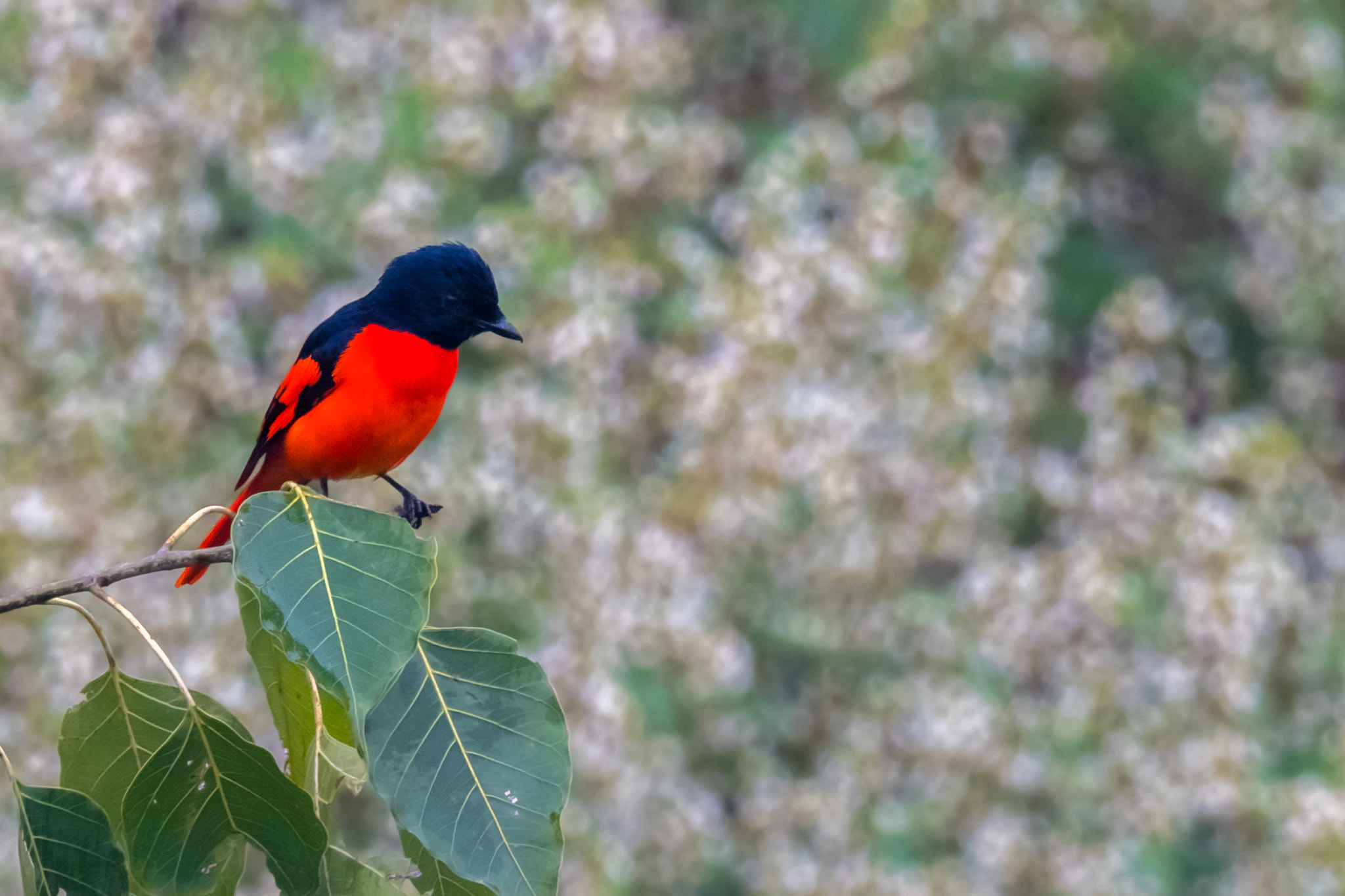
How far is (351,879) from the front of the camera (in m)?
1.20

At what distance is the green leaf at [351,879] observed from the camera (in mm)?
1188

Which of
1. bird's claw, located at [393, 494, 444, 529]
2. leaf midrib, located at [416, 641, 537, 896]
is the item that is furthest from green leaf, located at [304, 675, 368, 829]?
bird's claw, located at [393, 494, 444, 529]

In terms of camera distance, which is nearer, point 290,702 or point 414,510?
point 290,702

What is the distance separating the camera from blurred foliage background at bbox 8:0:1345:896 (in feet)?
12.3

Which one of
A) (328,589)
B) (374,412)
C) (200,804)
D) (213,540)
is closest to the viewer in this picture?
(328,589)

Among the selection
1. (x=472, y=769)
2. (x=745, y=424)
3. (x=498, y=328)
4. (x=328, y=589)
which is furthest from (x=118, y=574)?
(x=745, y=424)

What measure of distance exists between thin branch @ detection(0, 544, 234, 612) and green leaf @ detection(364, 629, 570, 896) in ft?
0.58

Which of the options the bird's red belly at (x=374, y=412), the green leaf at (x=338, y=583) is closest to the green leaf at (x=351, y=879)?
the green leaf at (x=338, y=583)

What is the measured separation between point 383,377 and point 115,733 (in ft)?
2.22

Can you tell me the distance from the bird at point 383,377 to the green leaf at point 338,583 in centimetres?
67

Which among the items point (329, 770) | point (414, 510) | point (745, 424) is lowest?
point (329, 770)

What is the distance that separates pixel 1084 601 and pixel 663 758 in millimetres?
1397

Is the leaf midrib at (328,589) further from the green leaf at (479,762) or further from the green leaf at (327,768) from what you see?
the green leaf at (327,768)

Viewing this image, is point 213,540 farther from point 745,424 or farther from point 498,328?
point 745,424
